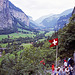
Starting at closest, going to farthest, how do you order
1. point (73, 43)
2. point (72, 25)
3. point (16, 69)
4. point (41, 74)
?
1. point (41, 74)
2. point (16, 69)
3. point (72, 25)
4. point (73, 43)

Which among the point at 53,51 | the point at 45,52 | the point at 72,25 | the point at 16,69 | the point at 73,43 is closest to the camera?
the point at 16,69

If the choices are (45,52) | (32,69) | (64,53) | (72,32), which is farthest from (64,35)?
(45,52)

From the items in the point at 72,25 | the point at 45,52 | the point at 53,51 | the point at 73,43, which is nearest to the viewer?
the point at 72,25

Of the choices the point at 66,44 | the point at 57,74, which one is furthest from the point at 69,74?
the point at 66,44

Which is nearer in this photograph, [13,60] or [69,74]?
[69,74]

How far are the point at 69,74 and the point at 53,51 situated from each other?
24.5m

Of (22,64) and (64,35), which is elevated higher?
(64,35)

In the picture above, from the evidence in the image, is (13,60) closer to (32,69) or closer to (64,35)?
(32,69)

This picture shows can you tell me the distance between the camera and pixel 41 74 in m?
11.0

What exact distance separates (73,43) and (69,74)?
11.3 metres

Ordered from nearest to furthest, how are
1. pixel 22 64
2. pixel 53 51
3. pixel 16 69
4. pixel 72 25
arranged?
pixel 16 69
pixel 22 64
pixel 72 25
pixel 53 51

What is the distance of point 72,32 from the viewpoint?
22.4m

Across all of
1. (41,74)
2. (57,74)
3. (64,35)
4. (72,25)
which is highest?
(72,25)

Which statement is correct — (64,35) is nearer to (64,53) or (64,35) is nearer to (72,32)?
(72,32)
